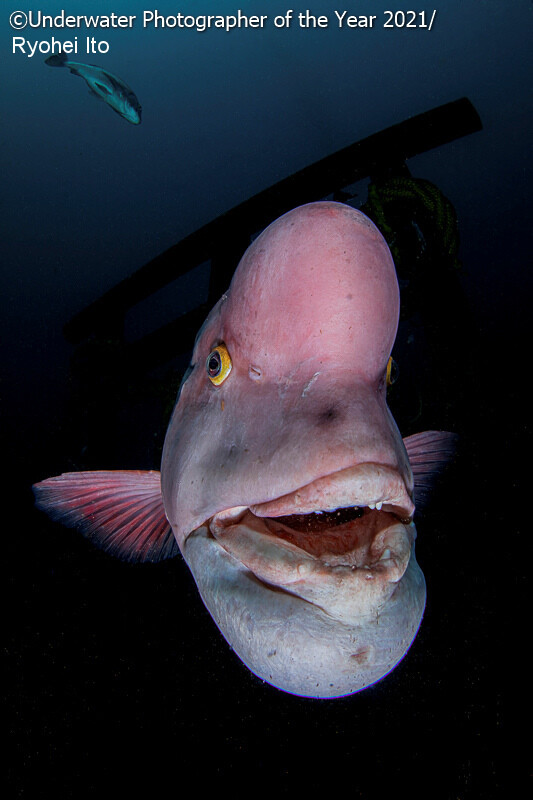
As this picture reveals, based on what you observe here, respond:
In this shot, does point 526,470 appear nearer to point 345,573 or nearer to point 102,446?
point 345,573

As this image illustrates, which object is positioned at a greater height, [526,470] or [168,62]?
[168,62]

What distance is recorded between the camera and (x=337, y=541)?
45.1 inches

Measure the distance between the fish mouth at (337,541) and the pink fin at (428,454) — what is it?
1230 millimetres

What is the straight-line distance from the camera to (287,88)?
141 ft

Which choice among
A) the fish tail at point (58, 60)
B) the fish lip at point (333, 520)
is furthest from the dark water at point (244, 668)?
the fish tail at point (58, 60)

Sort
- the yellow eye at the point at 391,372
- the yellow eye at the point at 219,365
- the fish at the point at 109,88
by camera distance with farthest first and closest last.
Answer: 1. the fish at the point at 109,88
2. the yellow eye at the point at 391,372
3. the yellow eye at the point at 219,365

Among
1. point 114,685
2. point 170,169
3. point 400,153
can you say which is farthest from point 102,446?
point 170,169

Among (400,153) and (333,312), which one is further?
(400,153)

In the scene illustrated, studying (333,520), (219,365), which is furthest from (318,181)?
(333,520)

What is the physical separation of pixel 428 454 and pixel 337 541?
1443mm

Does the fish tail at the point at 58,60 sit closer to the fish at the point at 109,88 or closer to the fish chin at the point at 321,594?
the fish at the point at 109,88

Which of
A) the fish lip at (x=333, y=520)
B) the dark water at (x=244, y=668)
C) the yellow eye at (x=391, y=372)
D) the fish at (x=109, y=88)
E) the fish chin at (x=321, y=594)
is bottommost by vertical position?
the dark water at (x=244, y=668)

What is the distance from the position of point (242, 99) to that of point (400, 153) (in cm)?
4548

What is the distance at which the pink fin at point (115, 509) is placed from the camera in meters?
2.21
